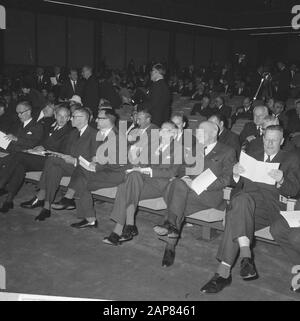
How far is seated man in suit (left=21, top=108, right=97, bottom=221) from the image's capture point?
4.56 metres

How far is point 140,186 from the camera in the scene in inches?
153

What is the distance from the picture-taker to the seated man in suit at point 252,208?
3.05 metres

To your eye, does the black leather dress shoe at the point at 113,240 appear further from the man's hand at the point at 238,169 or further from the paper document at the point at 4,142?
the paper document at the point at 4,142

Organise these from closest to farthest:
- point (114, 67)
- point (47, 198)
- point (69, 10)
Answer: point (47, 198), point (69, 10), point (114, 67)

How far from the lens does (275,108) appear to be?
6.42 meters

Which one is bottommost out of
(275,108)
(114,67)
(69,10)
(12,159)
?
(12,159)

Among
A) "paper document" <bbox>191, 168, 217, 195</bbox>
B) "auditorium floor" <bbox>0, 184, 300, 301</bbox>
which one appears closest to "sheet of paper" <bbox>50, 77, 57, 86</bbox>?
"auditorium floor" <bbox>0, 184, 300, 301</bbox>

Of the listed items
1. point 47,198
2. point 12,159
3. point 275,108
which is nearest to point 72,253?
point 47,198

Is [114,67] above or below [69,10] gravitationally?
below

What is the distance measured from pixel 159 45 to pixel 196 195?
53.1 feet

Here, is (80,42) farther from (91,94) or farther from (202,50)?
(91,94)

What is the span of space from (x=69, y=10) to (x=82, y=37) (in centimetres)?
198

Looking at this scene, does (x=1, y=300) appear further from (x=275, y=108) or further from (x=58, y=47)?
(x=58, y=47)
